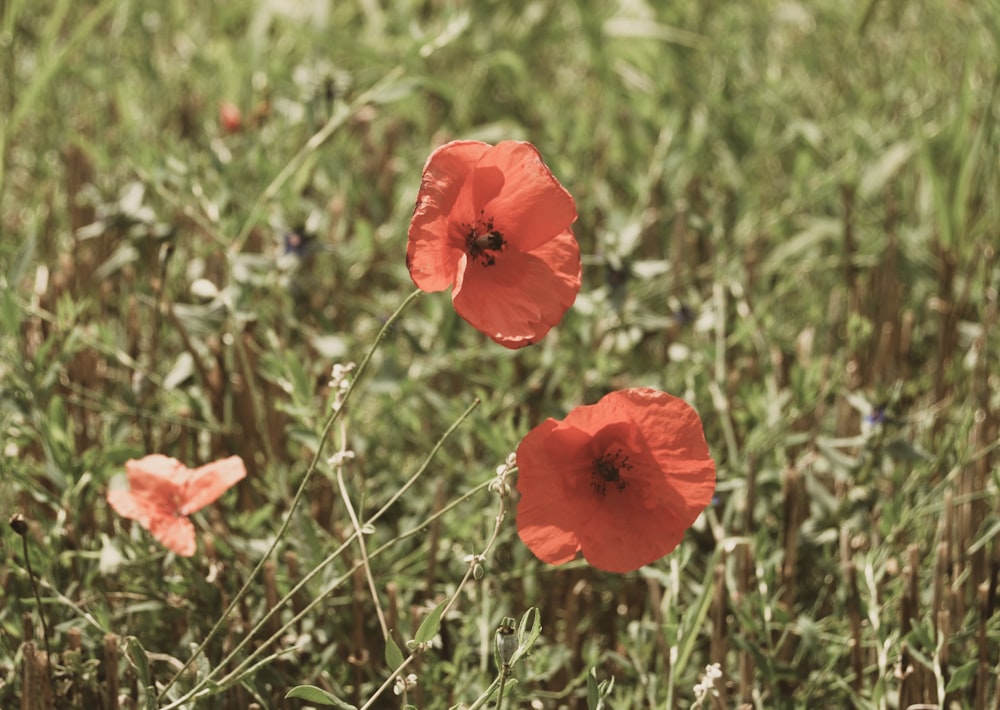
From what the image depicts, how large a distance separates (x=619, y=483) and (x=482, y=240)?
27 cm

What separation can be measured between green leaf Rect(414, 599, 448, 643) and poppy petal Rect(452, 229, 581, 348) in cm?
24

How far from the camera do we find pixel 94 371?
5.97 feet

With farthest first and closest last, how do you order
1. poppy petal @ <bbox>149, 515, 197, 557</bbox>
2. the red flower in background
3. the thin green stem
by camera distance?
the red flower in background, the thin green stem, poppy petal @ <bbox>149, 515, 197, 557</bbox>

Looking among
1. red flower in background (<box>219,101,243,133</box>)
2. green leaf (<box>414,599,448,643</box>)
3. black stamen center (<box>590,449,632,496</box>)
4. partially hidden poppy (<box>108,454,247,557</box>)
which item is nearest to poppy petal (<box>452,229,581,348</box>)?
black stamen center (<box>590,449,632,496</box>)

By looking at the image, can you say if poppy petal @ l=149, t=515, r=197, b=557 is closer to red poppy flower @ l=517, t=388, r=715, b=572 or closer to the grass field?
the grass field

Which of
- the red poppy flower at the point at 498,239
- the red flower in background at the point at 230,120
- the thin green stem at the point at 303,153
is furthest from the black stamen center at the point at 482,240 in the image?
the red flower in background at the point at 230,120

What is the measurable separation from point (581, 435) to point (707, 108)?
166 centimetres

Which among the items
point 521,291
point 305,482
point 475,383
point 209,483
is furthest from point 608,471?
point 475,383

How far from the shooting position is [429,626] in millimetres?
1035

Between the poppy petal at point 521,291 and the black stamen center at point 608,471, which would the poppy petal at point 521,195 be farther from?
the black stamen center at point 608,471

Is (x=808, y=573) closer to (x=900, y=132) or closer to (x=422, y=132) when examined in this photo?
(x=900, y=132)

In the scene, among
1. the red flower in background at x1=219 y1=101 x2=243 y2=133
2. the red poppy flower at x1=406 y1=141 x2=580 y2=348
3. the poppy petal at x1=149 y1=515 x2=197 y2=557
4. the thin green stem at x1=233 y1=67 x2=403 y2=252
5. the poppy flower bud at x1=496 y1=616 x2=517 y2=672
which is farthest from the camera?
the red flower in background at x1=219 y1=101 x2=243 y2=133

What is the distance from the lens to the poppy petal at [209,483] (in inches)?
49.4

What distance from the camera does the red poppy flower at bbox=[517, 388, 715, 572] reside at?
108cm
